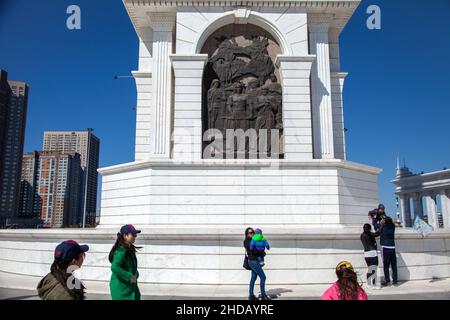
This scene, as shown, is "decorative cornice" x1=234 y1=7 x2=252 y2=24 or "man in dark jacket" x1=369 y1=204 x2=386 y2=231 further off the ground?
"decorative cornice" x1=234 y1=7 x2=252 y2=24

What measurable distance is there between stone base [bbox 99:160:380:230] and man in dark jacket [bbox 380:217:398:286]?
2.51 m

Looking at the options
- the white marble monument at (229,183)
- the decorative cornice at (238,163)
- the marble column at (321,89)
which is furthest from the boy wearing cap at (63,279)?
the marble column at (321,89)

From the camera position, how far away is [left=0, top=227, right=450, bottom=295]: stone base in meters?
9.97

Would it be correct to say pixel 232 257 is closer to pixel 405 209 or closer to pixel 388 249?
pixel 388 249

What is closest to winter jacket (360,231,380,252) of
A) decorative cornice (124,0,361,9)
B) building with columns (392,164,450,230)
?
decorative cornice (124,0,361,9)

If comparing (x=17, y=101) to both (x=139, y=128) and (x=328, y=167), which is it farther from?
Answer: (x=328, y=167)

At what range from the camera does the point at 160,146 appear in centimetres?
1473

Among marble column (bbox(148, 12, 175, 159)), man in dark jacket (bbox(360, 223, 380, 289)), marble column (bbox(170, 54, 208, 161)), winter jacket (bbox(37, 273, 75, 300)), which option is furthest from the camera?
marble column (bbox(148, 12, 175, 159))

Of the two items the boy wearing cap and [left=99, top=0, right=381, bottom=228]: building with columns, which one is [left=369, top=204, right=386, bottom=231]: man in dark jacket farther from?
the boy wearing cap

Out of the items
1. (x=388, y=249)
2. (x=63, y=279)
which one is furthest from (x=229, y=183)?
(x=63, y=279)

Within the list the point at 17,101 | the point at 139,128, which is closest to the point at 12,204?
the point at 17,101

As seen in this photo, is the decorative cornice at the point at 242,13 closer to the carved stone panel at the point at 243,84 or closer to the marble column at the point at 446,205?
the carved stone panel at the point at 243,84

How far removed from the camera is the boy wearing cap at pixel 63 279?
3.46 m
